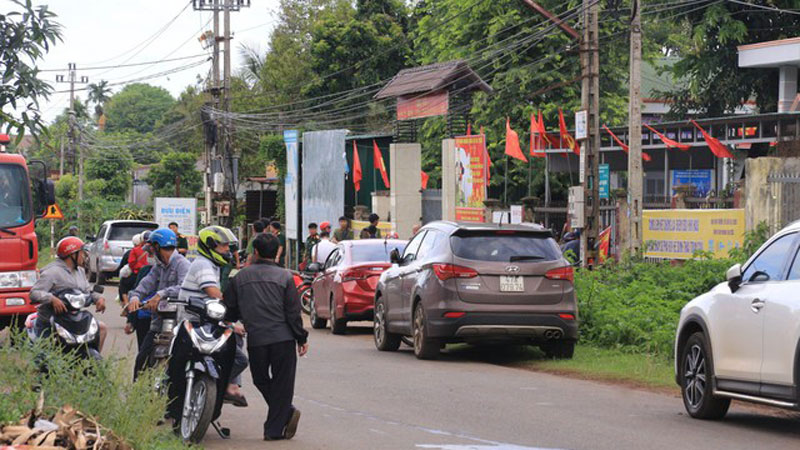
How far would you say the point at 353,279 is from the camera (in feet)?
71.1

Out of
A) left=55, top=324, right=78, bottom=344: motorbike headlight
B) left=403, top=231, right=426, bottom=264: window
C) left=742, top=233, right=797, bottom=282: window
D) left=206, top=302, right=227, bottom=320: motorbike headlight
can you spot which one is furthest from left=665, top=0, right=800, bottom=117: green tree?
left=206, top=302, right=227, bottom=320: motorbike headlight

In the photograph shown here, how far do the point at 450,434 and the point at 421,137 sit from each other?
41.2 m

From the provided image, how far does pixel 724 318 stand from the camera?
36.2 ft

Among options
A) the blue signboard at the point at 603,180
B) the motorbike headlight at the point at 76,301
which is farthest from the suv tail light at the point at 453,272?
the blue signboard at the point at 603,180

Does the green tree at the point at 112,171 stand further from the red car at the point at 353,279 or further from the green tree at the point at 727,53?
the red car at the point at 353,279

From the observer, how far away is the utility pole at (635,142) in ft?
77.3

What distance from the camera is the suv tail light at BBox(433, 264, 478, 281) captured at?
1614cm

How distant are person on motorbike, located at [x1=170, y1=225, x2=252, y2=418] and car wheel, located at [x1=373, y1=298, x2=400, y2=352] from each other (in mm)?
7748

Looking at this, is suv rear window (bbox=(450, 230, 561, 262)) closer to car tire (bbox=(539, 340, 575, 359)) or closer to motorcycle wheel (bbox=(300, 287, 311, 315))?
car tire (bbox=(539, 340, 575, 359))

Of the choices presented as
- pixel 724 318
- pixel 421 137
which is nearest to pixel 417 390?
pixel 724 318

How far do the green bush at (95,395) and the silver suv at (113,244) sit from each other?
93.3 feet

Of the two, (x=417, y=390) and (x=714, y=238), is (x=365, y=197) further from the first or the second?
(x=417, y=390)

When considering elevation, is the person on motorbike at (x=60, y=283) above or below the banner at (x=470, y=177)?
below

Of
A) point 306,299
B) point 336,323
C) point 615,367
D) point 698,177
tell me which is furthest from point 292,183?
point 615,367
